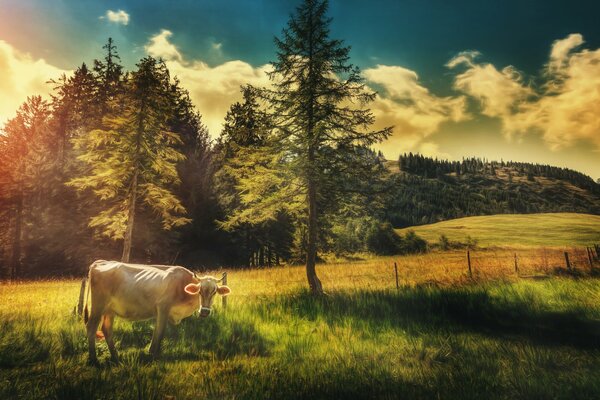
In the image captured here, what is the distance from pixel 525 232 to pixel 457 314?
380 feet

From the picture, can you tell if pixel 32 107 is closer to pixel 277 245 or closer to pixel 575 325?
pixel 277 245

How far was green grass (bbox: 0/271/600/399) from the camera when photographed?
4.80 meters

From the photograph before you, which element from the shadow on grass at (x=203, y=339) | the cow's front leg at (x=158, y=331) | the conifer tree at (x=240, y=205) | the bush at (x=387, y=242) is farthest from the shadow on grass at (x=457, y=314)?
the bush at (x=387, y=242)

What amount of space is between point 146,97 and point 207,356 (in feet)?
46.4

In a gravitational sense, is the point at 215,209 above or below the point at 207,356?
above

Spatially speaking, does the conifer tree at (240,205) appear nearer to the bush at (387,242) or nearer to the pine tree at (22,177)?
the pine tree at (22,177)

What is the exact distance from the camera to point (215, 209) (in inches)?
1147

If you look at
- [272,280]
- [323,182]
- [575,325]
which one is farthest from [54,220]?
[575,325]

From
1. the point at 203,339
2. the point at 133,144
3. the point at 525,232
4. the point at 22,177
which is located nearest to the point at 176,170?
the point at 133,144

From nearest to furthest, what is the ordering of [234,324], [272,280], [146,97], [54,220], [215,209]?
[234,324]
[146,97]
[272,280]
[54,220]
[215,209]

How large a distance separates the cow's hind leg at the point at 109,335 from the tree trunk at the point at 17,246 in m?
29.6

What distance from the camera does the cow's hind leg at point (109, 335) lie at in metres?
6.20

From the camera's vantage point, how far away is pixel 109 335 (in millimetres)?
6371

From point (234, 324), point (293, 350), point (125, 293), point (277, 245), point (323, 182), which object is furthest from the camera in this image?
point (277, 245)
